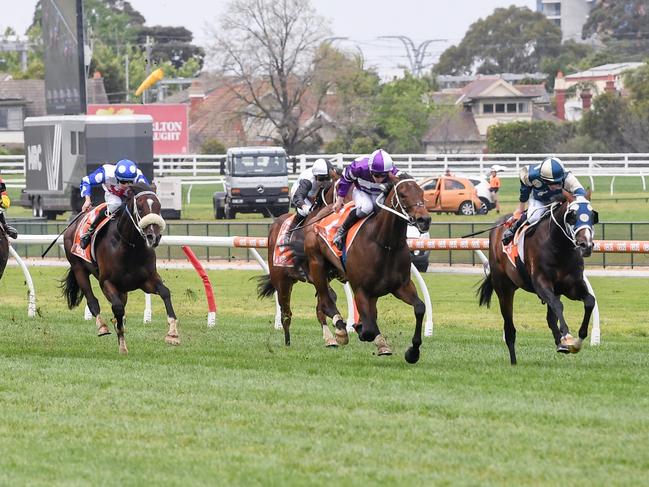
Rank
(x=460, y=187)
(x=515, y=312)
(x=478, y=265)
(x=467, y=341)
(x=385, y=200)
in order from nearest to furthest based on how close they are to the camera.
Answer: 1. (x=385, y=200)
2. (x=467, y=341)
3. (x=515, y=312)
4. (x=478, y=265)
5. (x=460, y=187)

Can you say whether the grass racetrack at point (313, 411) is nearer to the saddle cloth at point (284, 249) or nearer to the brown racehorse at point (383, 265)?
the brown racehorse at point (383, 265)

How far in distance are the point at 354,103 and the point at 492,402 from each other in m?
56.5

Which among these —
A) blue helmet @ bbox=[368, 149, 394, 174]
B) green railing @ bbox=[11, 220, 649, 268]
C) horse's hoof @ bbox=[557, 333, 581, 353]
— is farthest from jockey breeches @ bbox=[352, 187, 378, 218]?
green railing @ bbox=[11, 220, 649, 268]

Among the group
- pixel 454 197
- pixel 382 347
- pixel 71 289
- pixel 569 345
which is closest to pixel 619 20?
pixel 454 197

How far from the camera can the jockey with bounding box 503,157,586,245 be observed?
10914 millimetres

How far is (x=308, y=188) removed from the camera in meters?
13.2

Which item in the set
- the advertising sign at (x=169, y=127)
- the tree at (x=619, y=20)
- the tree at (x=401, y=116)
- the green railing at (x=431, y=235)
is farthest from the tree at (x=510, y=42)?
the green railing at (x=431, y=235)

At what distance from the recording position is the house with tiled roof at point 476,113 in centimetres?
7469

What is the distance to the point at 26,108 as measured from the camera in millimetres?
80875

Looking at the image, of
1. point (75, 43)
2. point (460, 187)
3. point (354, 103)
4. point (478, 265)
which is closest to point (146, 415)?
point (478, 265)

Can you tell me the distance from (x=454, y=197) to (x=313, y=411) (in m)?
27.8

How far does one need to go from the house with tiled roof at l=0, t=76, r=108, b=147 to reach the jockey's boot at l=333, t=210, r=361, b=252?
6957 cm

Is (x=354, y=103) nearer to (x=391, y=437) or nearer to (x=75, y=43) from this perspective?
(x=75, y=43)

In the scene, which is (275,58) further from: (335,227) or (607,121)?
(335,227)
